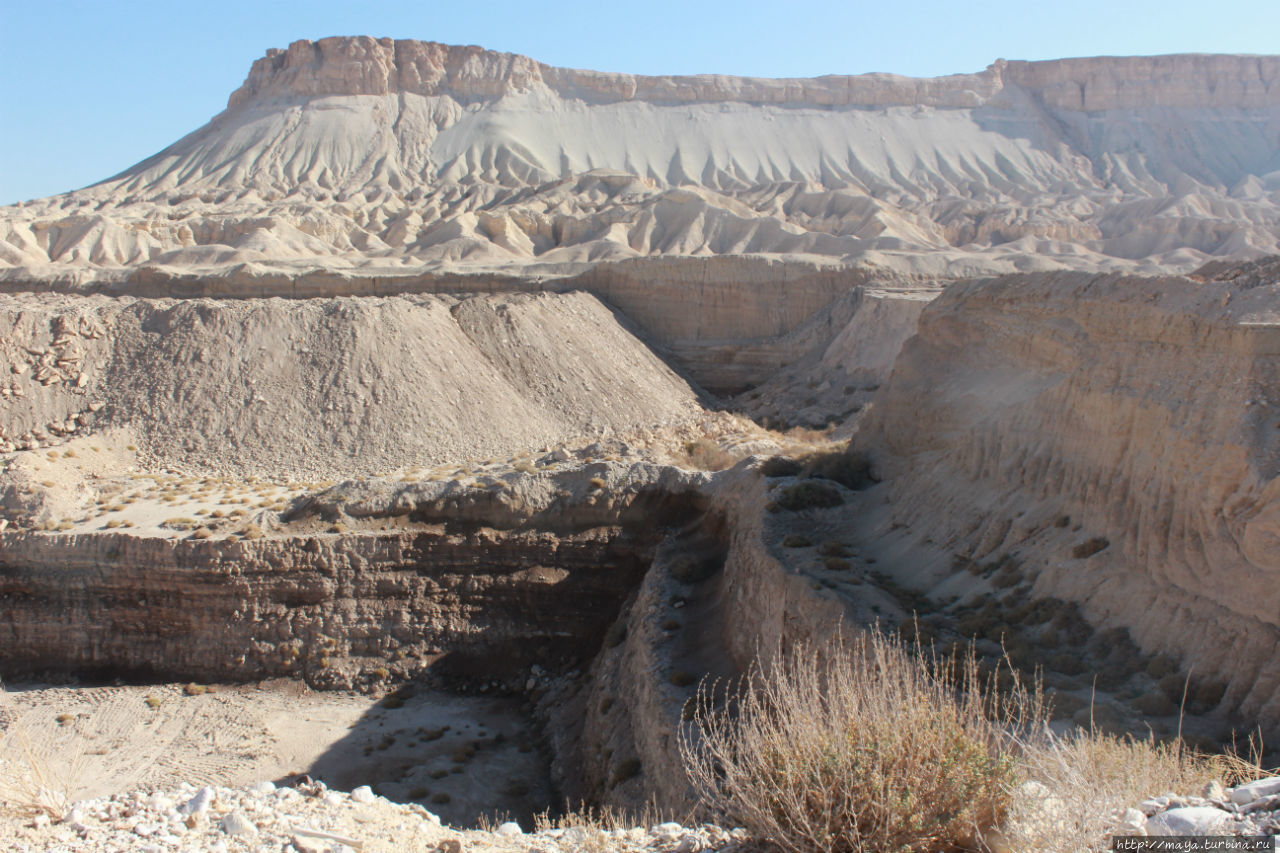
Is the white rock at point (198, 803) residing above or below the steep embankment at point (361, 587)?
above

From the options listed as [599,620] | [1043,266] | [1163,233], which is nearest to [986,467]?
[599,620]

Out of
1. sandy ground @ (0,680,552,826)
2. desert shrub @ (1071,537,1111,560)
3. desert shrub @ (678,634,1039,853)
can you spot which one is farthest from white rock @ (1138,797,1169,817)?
sandy ground @ (0,680,552,826)

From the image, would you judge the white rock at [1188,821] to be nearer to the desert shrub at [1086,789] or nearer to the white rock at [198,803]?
the desert shrub at [1086,789]

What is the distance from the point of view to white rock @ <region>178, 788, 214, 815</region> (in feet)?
24.2

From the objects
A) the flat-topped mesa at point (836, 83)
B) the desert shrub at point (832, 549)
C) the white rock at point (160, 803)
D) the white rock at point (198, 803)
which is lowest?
the white rock at point (160, 803)

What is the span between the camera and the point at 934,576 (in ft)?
45.6

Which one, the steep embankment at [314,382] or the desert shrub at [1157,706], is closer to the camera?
the desert shrub at [1157,706]

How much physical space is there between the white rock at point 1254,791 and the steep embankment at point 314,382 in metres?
26.1

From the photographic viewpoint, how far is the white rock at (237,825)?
7.02m

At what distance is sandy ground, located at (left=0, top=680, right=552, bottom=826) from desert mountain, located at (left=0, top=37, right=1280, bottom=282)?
37.4 metres

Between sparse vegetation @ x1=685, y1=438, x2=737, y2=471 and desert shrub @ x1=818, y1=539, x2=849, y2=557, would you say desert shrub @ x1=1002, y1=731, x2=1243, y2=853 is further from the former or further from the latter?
sparse vegetation @ x1=685, y1=438, x2=737, y2=471

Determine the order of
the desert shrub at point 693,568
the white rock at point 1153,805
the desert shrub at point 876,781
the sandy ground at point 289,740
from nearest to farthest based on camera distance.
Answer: the white rock at point 1153,805 → the desert shrub at point 876,781 → the sandy ground at point 289,740 → the desert shrub at point 693,568

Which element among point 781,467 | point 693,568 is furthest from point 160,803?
point 781,467

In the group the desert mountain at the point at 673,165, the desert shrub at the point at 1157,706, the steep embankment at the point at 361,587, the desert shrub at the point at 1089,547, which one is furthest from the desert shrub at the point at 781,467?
the desert mountain at the point at 673,165
